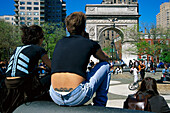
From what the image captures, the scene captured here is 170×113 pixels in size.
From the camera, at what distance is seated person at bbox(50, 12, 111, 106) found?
2.00m

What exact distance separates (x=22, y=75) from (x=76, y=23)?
0.97 metres

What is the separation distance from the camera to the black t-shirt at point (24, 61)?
8.06 ft

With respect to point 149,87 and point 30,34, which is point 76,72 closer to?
point 30,34

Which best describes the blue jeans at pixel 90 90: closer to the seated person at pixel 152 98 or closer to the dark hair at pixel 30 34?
the seated person at pixel 152 98

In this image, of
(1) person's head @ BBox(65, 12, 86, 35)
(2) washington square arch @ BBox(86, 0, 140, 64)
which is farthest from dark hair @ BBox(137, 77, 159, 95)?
(2) washington square arch @ BBox(86, 0, 140, 64)

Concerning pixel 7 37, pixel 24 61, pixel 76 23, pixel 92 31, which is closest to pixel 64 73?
pixel 76 23

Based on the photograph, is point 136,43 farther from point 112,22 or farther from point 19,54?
point 19,54

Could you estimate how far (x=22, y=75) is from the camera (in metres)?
2.44

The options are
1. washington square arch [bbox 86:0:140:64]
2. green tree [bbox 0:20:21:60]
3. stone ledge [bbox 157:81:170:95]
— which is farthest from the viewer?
green tree [bbox 0:20:21:60]

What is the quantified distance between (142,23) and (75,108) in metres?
34.5

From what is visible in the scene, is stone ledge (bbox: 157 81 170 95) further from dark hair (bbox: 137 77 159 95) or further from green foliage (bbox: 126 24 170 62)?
green foliage (bbox: 126 24 170 62)

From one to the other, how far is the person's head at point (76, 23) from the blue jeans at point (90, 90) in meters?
0.50

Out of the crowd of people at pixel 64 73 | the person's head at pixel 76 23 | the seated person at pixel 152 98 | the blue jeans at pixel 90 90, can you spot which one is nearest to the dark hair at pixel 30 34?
the crowd of people at pixel 64 73

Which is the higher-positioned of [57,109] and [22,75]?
[22,75]
